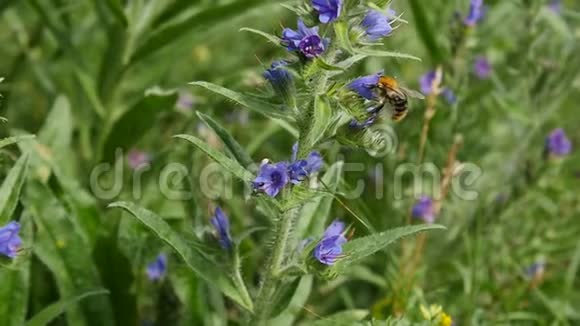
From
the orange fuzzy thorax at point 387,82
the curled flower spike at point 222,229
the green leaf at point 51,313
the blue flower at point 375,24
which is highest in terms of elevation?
the blue flower at point 375,24

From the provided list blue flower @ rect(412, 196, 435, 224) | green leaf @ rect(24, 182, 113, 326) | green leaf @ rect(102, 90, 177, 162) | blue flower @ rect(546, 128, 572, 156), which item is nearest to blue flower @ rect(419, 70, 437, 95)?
blue flower @ rect(412, 196, 435, 224)

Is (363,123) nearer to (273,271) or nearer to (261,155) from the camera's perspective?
(273,271)

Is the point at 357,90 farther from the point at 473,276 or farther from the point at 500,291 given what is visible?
the point at 500,291

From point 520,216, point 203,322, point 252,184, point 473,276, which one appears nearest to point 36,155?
point 203,322

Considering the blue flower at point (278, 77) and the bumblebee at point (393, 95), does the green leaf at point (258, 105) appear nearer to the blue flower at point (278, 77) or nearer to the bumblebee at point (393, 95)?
the blue flower at point (278, 77)
